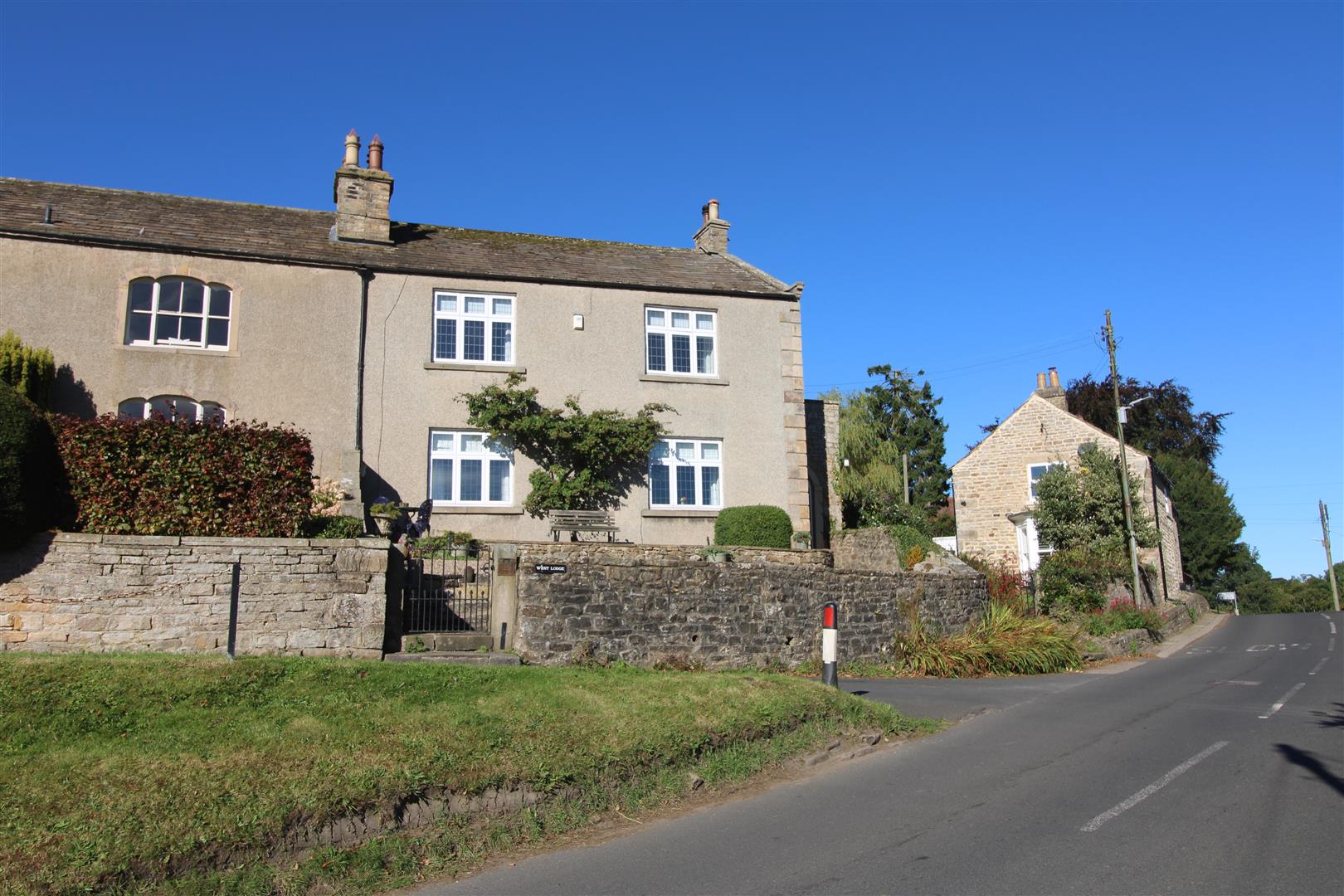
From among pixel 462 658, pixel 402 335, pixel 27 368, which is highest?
pixel 402 335

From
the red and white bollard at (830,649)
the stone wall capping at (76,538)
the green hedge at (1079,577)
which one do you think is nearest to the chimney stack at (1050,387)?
the green hedge at (1079,577)

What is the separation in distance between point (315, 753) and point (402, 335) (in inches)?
584

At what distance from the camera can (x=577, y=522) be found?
801 inches

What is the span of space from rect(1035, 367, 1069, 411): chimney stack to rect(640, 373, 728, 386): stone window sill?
21.1 meters

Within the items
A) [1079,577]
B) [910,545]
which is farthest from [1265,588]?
[910,545]

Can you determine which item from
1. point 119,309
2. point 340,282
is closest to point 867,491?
point 340,282

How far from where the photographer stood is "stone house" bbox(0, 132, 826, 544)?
1902cm

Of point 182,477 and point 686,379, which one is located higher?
point 686,379

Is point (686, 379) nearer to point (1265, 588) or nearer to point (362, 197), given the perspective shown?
point (362, 197)

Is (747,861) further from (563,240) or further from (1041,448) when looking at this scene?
(1041,448)

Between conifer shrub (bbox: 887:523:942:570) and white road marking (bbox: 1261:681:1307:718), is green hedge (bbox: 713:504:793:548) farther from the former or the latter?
white road marking (bbox: 1261:681:1307:718)

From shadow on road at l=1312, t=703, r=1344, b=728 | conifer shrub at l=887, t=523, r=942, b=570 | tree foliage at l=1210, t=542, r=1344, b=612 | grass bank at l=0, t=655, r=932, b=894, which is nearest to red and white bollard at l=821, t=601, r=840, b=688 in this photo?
grass bank at l=0, t=655, r=932, b=894

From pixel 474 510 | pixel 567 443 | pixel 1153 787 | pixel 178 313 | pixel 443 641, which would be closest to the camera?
pixel 1153 787

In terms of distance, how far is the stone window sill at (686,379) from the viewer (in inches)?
885
